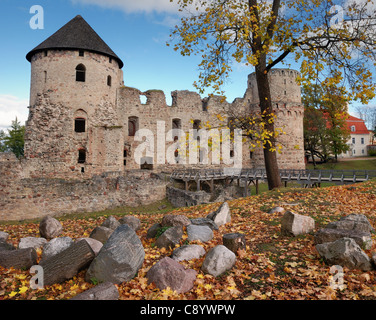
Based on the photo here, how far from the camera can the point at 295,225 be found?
216 inches

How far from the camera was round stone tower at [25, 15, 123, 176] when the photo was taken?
70.0ft

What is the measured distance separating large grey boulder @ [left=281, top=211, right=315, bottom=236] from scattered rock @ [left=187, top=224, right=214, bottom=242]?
1.60m

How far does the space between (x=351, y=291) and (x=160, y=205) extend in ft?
53.7

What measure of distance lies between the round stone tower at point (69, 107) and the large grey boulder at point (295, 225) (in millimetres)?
19194

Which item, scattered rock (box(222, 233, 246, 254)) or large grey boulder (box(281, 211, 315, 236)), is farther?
large grey boulder (box(281, 211, 315, 236))

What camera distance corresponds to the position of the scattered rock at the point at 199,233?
5.62 m

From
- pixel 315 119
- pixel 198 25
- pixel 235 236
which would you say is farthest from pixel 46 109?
pixel 315 119

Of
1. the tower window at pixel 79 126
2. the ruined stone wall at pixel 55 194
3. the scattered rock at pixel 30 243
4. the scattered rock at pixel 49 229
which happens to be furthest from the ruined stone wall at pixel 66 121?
the scattered rock at pixel 30 243

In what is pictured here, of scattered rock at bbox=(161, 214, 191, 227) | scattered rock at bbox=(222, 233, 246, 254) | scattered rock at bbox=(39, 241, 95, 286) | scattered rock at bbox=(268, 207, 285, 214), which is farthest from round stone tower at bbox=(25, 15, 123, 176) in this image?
scattered rock at bbox=(222, 233, 246, 254)

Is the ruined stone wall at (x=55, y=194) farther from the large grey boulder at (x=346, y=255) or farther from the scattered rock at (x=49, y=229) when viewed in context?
the large grey boulder at (x=346, y=255)

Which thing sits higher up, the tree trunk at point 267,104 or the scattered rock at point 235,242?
the tree trunk at point 267,104

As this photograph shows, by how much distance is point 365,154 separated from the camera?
48906 millimetres

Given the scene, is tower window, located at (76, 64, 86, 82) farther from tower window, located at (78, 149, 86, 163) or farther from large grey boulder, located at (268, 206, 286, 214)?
large grey boulder, located at (268, 206, 286, 214)

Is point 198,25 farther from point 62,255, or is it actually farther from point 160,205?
point 160,205
